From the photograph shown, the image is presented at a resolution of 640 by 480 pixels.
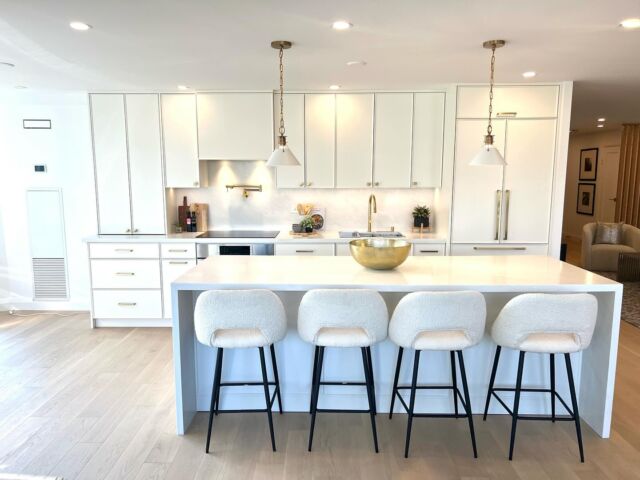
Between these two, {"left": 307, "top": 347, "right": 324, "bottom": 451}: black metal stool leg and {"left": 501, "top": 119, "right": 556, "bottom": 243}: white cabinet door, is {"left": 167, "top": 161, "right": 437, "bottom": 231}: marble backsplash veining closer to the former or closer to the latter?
{"left": 501, "top": 119, "right": 556, "bottom": 243}: white cabinet door

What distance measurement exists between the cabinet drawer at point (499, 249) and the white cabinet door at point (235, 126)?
2.18 m

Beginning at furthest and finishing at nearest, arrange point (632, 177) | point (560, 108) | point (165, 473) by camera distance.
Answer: point (632, 177) < point (560, 108) < point (165, 473)

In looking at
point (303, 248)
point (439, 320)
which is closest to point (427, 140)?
point (303, 248)

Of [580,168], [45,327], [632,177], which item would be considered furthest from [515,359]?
[580,168]

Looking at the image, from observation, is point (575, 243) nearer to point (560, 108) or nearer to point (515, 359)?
point (560, 108)

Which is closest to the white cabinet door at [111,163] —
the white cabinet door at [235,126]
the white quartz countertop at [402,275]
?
the white cabinet door at [235,126]

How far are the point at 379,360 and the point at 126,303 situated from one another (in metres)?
2.89

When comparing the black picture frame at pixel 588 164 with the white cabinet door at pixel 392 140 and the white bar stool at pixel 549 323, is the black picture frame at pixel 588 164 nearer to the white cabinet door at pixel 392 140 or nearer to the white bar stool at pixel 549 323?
the white cabinet door at pixel 392 140

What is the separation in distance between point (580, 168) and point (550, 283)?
960cm

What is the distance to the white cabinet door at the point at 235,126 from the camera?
470cm

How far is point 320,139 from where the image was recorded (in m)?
4.81

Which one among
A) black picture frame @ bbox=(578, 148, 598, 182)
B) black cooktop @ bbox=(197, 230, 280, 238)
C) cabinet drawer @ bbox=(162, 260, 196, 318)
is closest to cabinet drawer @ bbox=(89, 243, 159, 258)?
cabinet drawer @ bbox=(162, 260, 196, 318)

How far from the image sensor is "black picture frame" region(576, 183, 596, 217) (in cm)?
1009

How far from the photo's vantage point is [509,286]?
2.57 m
